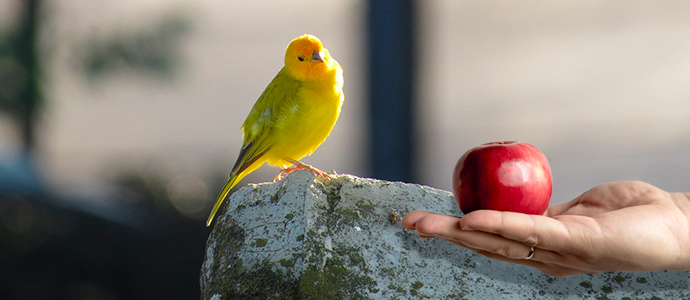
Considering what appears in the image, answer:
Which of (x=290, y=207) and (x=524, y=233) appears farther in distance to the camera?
(x=290, y=207)

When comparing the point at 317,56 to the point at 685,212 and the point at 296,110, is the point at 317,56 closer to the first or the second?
the point at 296,110

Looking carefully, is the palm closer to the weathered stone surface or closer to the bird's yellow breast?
the weathered stone surface

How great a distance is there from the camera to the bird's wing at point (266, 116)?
6.05ft

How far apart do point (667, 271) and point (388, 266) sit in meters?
0.74

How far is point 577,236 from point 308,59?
919 mm

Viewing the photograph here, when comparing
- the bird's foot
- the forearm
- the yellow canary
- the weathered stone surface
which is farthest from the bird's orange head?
the forearm

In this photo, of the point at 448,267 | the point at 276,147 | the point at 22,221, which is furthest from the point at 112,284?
the point at 448,267

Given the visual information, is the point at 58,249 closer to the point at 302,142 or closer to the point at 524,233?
the point at 302,142

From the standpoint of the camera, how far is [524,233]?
1.29 meters

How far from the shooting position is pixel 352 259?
136 cm

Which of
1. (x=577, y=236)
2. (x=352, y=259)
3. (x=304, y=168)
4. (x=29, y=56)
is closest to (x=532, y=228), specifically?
(x=577, y=236)

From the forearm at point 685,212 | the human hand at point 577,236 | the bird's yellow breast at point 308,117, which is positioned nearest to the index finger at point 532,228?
the human hand at point 577,236

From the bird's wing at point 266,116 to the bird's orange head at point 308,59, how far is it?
0.04m

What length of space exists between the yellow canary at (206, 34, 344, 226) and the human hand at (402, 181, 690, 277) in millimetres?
577
